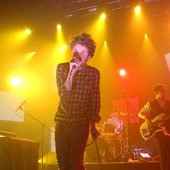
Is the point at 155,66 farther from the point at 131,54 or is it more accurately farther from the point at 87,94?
the point at 87,94

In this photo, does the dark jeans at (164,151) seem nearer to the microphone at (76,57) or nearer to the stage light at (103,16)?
the microphone at (76,57)

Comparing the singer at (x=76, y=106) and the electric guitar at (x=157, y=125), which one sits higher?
the electric guitar at (x=157, y=125)

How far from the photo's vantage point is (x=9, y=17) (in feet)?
35.9

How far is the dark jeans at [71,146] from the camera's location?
115 inches

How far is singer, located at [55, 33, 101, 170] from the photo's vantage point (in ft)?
9.75

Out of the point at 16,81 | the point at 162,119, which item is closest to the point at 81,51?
the point at 162,119

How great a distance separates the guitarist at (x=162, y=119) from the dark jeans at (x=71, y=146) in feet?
12.0

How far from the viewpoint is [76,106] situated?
120 inches

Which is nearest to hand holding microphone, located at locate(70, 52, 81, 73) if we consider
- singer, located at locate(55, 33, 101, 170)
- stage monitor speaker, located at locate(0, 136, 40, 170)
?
singer, located at locate(55, 33, 101, 170)

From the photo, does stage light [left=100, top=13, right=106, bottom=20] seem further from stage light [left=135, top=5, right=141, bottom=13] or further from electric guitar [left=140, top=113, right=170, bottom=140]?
electric guitar [left=140, top=113, right=170, bottom=140]

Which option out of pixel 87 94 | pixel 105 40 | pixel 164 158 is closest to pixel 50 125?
pixel 105 40

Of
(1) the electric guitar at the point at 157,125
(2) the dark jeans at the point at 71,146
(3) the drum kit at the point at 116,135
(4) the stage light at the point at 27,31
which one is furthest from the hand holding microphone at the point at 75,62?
(4) the stage light at the point at 27,31

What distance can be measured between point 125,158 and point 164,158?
2.91 metres

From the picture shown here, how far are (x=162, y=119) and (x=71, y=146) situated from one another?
426cm
